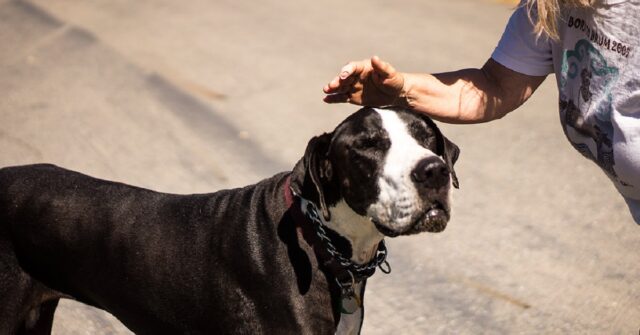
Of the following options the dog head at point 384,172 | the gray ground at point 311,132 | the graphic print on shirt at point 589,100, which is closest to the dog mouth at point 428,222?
the dog head at point 384,172

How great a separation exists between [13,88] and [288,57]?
2.69m

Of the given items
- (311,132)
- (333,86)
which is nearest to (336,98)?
(333,86)

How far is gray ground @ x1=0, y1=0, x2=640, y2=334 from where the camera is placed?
4.90 metres

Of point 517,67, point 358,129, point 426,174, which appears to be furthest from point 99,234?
point 517,67

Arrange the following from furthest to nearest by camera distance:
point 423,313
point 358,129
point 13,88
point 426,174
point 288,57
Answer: point 288,57 < point 13,88 < point 423,313 < point 358,129 < point 426,174

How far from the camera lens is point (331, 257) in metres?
3.27

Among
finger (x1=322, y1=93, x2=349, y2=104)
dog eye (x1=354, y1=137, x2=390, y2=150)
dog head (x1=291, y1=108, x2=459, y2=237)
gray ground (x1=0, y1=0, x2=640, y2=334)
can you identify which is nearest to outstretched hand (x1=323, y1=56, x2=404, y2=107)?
finger (x1=322, y1=93, x2=349, y2=104)

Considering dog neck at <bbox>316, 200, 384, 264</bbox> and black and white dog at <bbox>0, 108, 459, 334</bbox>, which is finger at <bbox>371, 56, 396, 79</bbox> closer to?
black and white dog at <bbox>0, 108, 459, 334</bbox>

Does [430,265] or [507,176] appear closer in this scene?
[430,265]

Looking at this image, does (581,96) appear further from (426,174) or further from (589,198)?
(589,198)

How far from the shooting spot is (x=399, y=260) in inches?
210

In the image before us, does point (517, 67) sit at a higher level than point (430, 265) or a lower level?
higher

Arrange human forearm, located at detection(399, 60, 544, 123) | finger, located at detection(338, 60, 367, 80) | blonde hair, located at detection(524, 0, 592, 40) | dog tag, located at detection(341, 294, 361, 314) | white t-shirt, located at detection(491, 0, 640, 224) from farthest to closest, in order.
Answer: human forearm, located at detection(399, 60, 544, 123) < finger, located at detection(338, 60, 367, 80) < dog tag, located at detection(341, 294, 361, 314) < blonde hair, located at detection(524, 0, 592, 40) < white t-shirt, located at detection(491, 0, 640, 224)

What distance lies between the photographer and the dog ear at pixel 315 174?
3213 mm
